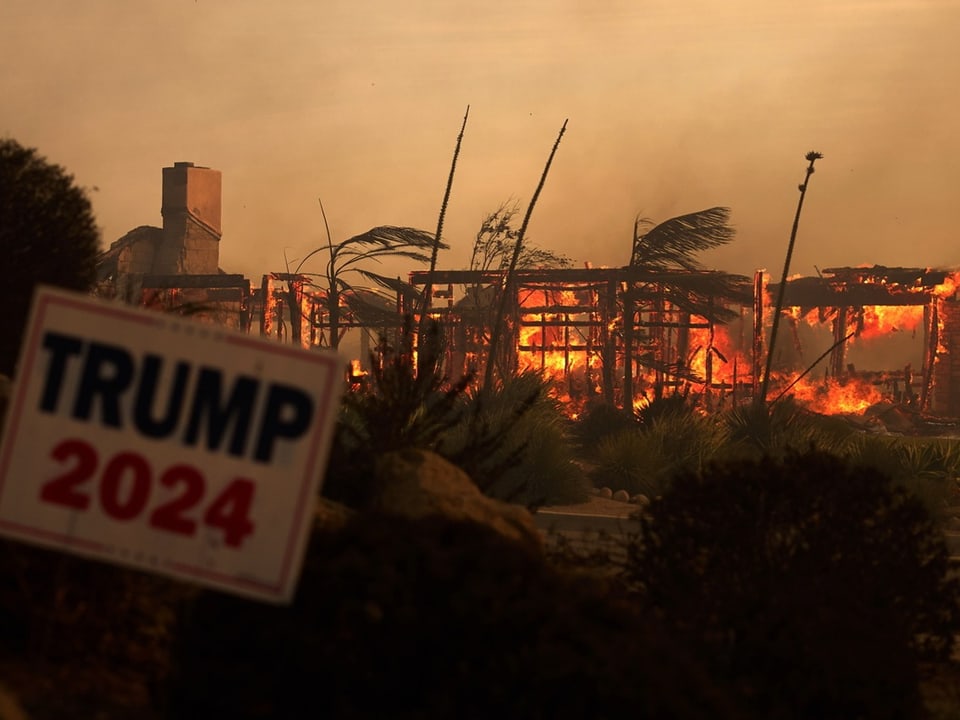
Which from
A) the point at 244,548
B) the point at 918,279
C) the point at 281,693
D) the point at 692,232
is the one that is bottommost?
the point at 281,693

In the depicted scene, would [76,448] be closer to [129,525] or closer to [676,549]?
[129,525]

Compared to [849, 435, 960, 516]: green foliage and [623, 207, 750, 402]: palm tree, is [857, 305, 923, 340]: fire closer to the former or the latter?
[623, 207, 750, 402]: palm tree

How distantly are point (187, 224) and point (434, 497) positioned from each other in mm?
51204

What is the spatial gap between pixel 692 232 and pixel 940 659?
73.6ft

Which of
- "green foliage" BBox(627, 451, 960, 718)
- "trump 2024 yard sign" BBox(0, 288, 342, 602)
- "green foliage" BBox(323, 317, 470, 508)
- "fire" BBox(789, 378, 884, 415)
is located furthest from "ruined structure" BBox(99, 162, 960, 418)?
"trump 2024 yard sign" BBox(0, 288, 342, 602)

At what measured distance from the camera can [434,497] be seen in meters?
6.89

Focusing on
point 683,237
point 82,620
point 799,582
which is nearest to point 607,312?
point 683,237

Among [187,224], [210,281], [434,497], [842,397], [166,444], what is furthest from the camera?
[187,224]

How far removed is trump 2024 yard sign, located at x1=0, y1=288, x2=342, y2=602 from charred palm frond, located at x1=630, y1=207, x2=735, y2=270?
2560cm

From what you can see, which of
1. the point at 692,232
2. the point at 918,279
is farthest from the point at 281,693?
the point at 918,279

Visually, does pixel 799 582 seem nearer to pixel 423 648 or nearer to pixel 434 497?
pixel 434 497

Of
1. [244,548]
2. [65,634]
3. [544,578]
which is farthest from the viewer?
[65,634]

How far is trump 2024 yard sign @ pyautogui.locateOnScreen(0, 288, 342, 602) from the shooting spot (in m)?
4.21

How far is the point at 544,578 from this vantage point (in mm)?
5145
